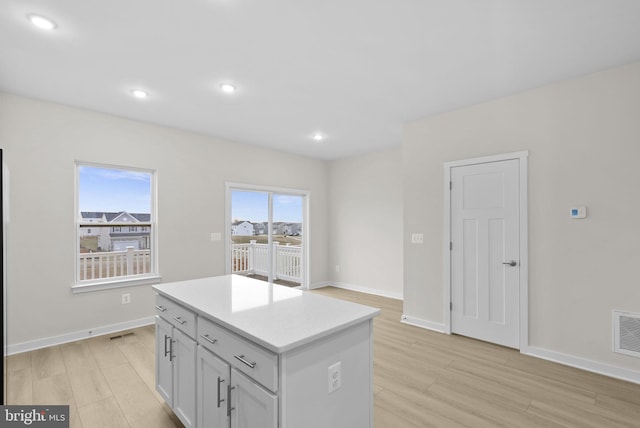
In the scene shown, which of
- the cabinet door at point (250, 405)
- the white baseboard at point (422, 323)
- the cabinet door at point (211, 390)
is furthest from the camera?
the white baseboard at point (422, 323)

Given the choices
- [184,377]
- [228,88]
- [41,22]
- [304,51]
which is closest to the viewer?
[184,377]

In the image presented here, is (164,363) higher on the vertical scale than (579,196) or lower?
lower

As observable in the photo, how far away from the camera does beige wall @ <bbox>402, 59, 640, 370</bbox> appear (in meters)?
2.53

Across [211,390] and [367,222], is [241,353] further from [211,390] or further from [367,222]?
[367,222]

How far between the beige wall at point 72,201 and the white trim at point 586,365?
13.4 feet

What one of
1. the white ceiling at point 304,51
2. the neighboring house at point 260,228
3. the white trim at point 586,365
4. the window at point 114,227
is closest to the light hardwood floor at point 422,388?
the white trim at point 586,365

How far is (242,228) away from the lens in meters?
5.13

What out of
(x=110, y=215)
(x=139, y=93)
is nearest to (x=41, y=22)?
(x=139, y=93)

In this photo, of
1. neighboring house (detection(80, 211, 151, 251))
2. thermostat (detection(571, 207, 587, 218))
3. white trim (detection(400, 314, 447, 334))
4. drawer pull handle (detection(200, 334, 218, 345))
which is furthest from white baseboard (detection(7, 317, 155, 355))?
thermostat (detection(571, 207, 587, 218))

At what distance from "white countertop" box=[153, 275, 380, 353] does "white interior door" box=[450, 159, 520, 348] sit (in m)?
2.25

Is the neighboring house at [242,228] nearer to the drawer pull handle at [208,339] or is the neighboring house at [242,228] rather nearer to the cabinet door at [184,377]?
the cabinet door at [184,377]

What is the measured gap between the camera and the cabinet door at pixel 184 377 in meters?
1.73

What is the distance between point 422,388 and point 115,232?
390 cm

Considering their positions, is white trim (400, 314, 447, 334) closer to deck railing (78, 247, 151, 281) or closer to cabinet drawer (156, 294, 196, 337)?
cabinet drawer (156, 294, 196, 337)
